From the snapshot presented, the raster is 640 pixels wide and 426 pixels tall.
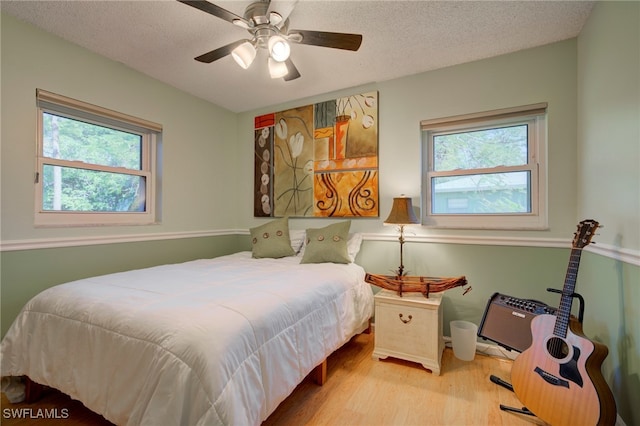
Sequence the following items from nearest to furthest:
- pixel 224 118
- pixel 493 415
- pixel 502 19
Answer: pixel 493 415, pixel 502 19, pixel 224 118

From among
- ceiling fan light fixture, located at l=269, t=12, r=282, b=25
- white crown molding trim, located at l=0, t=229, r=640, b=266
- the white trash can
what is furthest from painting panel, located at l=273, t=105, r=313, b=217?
the white trash can

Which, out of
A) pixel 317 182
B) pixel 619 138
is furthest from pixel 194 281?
pixel 619 138

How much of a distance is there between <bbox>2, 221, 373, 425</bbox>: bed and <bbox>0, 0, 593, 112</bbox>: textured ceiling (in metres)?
1.67

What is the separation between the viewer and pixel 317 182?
2.97m

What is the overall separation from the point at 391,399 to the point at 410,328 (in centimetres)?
49

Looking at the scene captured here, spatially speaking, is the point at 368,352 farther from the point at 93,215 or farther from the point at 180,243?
the point at 93,215

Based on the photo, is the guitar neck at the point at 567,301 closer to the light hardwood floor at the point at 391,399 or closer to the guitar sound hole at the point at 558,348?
the guitar sound hole at the point at 558,348

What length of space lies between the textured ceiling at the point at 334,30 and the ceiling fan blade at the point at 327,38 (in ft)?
0.59

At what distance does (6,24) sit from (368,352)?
3348 mm

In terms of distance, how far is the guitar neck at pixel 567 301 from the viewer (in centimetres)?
137

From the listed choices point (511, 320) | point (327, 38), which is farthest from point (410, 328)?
point (327, 38)

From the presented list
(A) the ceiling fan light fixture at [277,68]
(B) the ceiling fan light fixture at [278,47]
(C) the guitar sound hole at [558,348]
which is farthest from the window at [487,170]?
(B) the ceiling fan light fixture at [278,47]

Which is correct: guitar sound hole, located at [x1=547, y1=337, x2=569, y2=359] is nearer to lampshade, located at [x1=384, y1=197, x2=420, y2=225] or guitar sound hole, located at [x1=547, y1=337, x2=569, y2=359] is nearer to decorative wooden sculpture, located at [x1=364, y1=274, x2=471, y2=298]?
decorative wooden sculpture, located at [x1=364, y1=274, x2=471, y2=298]

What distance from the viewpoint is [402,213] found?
2.30m
